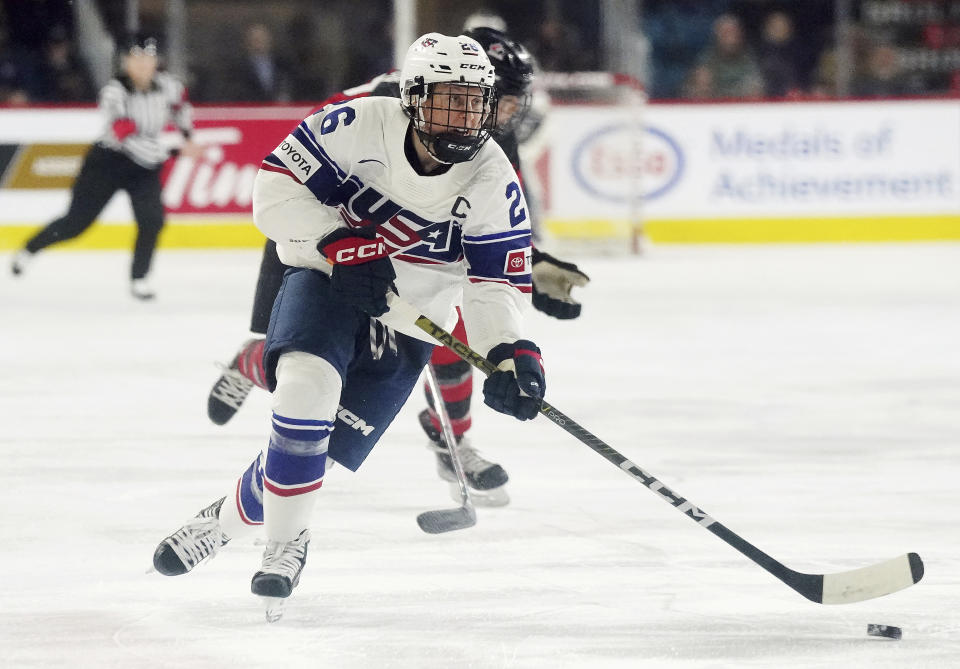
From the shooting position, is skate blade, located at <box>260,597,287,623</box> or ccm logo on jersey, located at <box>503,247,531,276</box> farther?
ccm logo on jersey, located at <box>503,247,531,276</box>

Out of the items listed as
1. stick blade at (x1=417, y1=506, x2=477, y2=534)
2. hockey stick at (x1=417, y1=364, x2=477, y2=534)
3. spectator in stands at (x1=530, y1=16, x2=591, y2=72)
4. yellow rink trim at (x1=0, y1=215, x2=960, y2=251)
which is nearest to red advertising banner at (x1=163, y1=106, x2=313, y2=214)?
yellow rink trim at (x1=0, y1=215, x2=960, y2=251)

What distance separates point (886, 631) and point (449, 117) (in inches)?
41.2

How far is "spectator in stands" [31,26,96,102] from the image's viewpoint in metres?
9.22

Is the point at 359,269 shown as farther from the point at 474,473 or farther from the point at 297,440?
the point at 474,473

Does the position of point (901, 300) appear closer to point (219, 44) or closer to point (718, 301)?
point (718, 301)

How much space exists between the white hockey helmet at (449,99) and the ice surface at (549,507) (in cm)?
75

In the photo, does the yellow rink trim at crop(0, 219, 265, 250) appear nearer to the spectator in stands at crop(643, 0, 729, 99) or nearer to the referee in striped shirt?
the referee in striped shirt

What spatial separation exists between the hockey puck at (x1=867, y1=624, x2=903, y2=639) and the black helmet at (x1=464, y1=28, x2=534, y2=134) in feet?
4.59

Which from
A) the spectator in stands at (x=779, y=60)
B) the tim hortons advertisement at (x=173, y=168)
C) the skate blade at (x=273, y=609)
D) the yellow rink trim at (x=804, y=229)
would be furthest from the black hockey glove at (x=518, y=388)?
the spectator in stands at (x=779, y=60)

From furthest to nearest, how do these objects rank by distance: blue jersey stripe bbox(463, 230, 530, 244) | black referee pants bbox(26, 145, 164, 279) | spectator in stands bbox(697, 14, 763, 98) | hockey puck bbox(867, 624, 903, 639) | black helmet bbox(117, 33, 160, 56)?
1. spectator in stands bbox(697, 14, 763, 98)
2. black referee pants bbox(26, 145, 164, 279)
3. black helmet bbox(117, 33, 160, 56)
4. blue jersey stripe bbox(463, 230, 530, 244)
5. hockey puck bbox(867, 624, 903, 639)

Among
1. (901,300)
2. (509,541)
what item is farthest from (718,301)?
(509,541)

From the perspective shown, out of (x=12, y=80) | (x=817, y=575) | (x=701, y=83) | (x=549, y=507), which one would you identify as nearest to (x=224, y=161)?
(x=12, y=80)

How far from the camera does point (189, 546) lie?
2.56m

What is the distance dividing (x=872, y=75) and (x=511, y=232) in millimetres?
7534
